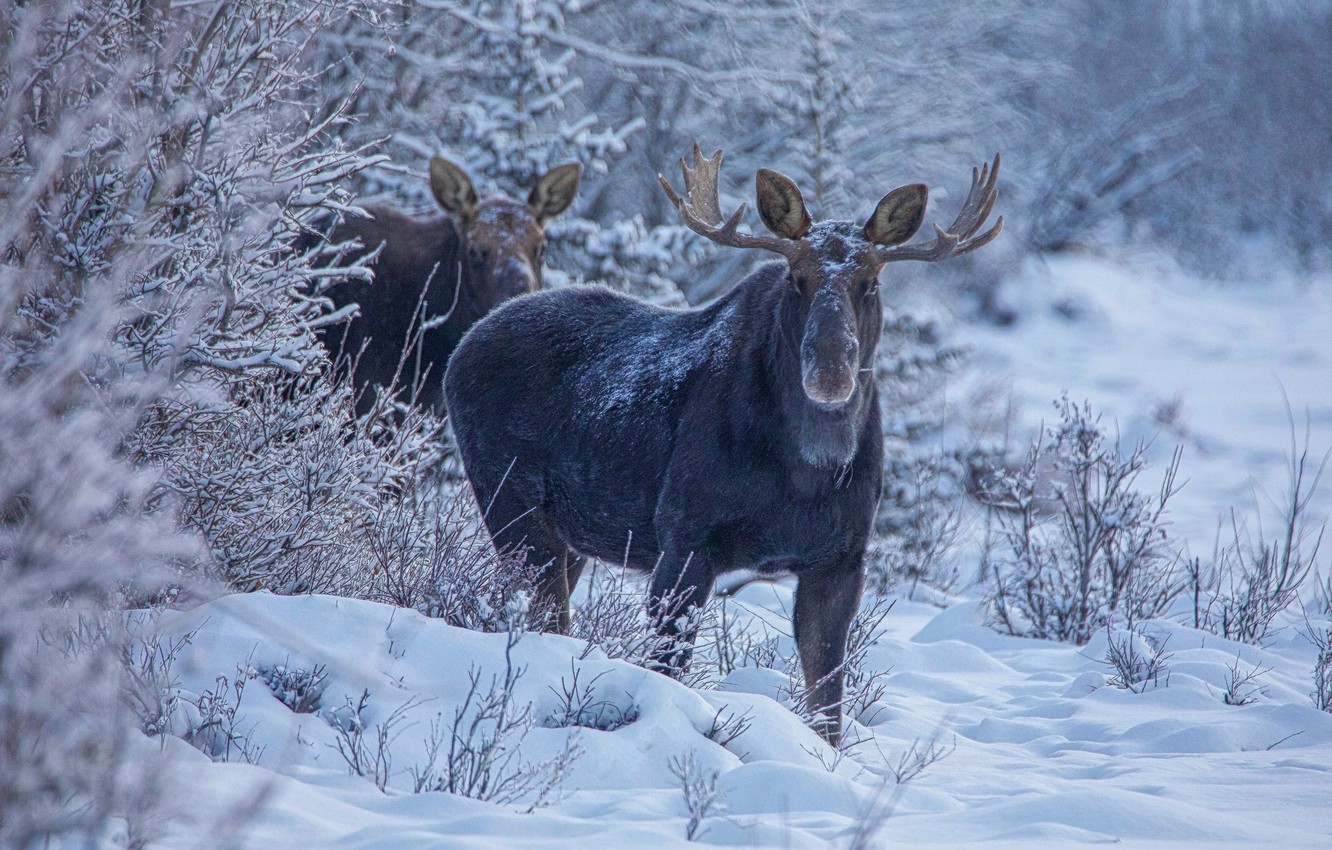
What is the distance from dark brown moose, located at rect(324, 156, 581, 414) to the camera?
7785mm

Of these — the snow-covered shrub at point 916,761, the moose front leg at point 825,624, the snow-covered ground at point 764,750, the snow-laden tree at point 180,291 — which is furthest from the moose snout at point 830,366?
the snow-laden tree at point 180,291

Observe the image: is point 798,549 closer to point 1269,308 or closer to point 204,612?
point 204,612

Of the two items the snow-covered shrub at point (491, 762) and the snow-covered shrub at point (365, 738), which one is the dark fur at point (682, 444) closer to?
the snow-covered shrub at point (491, 762)

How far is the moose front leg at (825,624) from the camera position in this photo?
4875mm

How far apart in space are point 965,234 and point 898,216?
1.28 feet

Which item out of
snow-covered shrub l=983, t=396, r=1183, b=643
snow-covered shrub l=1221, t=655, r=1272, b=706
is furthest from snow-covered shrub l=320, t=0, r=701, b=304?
snow-covered shrub l=1221, t=655, r=1272, b=706

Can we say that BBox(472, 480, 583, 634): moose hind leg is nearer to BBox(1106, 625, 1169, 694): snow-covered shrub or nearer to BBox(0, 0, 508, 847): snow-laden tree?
BBox(0, 0, 508, 847): snow-laden tree

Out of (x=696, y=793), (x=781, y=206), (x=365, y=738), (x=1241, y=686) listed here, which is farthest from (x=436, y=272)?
(x=696, y=793)

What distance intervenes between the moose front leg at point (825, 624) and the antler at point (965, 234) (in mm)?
1262

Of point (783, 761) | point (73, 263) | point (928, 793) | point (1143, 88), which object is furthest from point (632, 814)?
point (1143, 88)

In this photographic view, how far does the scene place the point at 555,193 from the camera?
8.71 metres

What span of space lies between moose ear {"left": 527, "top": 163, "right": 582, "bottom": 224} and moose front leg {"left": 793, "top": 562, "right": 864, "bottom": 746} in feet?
14.6

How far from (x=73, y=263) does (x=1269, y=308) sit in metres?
27.0

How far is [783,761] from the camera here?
382 cm
